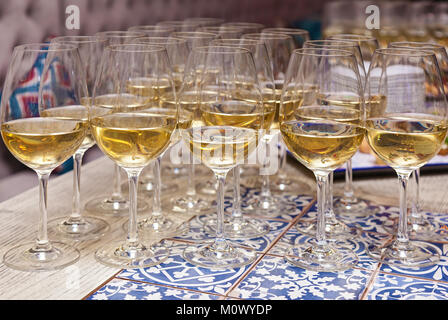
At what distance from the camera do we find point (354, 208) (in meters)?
1.32

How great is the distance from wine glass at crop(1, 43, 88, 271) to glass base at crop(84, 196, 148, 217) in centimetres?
23

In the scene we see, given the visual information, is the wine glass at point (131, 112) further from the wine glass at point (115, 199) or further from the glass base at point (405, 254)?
the glass base at point (405, 254)

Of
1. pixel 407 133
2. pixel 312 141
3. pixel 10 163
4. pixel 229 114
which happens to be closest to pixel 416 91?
pixel 407 133

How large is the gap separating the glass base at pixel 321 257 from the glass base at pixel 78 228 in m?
0.35

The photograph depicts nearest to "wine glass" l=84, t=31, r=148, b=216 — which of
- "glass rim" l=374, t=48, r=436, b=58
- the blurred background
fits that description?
"glass rim" l=374, t=48, r=436, b=58

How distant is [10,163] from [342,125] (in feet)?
4.08

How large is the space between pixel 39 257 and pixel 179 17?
6.41ft

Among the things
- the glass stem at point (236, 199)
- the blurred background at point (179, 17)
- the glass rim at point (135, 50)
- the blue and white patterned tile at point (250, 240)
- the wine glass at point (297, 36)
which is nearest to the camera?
the glass rim at point (135, 50)

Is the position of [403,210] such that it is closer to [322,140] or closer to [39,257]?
[322,140]

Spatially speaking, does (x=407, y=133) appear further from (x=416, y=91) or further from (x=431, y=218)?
(x=431, y=218)

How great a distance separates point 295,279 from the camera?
963 millimetres

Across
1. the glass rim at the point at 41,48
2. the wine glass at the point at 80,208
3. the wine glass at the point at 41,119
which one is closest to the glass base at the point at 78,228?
the wine glass at the point at 80,208

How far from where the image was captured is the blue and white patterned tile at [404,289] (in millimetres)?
908

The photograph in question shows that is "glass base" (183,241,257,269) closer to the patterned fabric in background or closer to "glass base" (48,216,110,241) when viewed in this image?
"glass base" (48,216,110,241)
